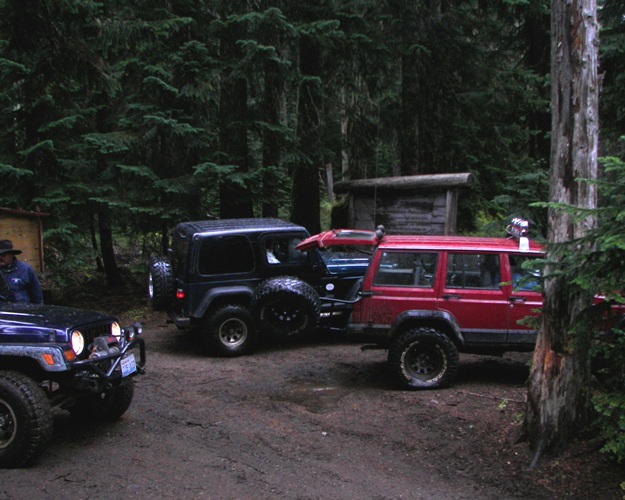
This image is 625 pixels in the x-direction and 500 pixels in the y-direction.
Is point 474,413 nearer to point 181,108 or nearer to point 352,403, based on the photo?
point 352,403

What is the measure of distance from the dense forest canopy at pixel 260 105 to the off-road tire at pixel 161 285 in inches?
136

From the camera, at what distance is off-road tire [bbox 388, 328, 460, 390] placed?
27.2 feet

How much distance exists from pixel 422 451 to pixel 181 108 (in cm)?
1059

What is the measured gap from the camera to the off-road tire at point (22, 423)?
5.71 meters

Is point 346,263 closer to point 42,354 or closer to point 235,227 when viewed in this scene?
point 235,227

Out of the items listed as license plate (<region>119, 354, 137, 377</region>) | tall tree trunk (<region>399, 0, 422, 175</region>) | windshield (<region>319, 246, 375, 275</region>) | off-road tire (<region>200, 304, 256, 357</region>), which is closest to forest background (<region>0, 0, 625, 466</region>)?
tall tree trunk (<region>399, 0, 422, 175</region>)

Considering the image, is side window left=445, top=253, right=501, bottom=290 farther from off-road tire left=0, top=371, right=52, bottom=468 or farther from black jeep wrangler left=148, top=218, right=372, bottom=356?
off-road tire left=0, top=371, right=52, bottom=468

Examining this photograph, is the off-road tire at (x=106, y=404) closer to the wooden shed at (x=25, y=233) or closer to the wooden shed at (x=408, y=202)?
the wooden shed at (x=25, y=233)

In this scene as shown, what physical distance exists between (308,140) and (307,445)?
10.4m

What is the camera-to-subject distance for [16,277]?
8.26 m

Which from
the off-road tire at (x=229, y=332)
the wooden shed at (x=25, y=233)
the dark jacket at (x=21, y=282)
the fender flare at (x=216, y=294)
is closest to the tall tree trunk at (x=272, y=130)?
the fender flare at (x=216, y=294)

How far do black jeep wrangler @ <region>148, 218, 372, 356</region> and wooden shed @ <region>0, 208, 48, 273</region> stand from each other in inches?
89.2

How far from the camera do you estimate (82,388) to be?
6086 mm

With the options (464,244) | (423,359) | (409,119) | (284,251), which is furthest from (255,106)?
(423,359)
